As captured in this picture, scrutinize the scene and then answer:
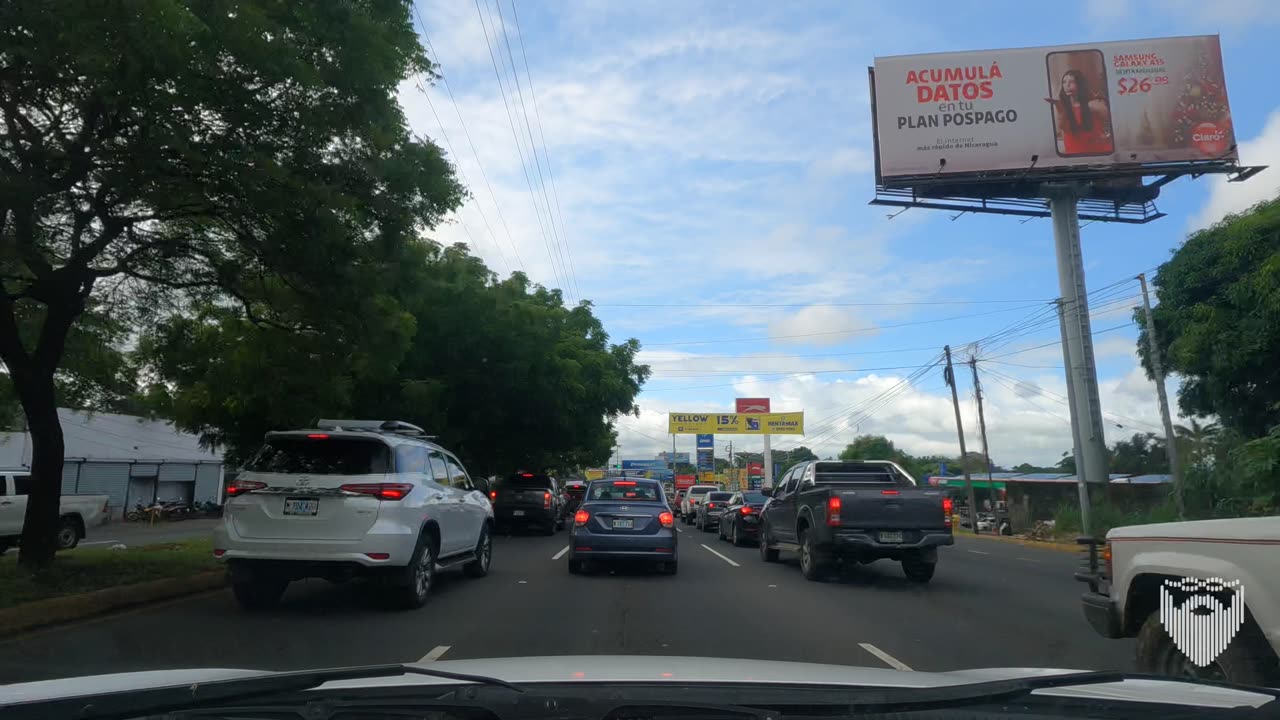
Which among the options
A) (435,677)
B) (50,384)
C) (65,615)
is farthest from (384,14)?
(435,677)

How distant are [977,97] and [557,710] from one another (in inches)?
1280

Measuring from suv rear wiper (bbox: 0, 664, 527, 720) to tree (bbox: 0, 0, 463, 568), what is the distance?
20.6 ft

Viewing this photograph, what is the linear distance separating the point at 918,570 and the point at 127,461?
33595 millimetres

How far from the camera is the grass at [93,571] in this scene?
8.77 meters

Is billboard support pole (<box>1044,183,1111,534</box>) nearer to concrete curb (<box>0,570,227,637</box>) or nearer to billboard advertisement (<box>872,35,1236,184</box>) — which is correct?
billboard advertisement (<box>872,35,1236,184</box>)

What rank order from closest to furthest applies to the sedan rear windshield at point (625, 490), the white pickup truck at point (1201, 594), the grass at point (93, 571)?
the white pickup truck at point (1201, 594) → the grass at point (93, 571) → the sedan rear windshield at point (625, 490)

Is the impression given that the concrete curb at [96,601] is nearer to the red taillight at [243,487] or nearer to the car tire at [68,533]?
the red taillight at [243,487]

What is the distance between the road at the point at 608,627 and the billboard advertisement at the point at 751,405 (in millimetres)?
52325

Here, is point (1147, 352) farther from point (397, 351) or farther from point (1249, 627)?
point (1249, 627)

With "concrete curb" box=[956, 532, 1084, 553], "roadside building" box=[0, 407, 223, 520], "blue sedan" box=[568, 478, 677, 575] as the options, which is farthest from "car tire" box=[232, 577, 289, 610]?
"roadside building" box=[0, 407, 223, 520]

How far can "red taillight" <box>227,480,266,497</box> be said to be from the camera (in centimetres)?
881

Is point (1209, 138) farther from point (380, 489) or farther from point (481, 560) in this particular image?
point (380, 489)

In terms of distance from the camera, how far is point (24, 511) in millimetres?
17109

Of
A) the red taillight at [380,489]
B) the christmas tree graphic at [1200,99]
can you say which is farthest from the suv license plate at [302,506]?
the christmas tree graphic at [1200,99]
